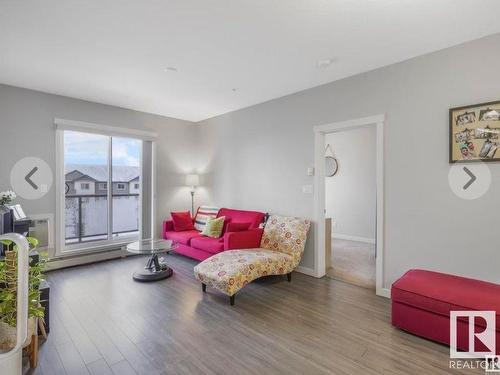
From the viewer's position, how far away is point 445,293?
7.07 ft

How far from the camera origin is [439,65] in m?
2.71

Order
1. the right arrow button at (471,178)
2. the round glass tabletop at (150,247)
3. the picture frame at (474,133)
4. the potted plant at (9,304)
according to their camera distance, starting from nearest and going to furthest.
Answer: the potted plant at (9,304), the picture frame at (474,133), the right arrow button at (471,178), the round glass tabletop at (150,247)

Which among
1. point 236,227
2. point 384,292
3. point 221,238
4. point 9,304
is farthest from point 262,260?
point 9,304

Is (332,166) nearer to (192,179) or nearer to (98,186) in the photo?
(192,179)

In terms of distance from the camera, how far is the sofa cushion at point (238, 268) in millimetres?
2859

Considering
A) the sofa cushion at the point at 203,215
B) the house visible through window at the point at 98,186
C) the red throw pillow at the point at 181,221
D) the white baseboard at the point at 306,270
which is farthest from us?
the sofa cushion at the point at 203,215

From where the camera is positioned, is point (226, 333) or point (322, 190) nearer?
point (226, 333)

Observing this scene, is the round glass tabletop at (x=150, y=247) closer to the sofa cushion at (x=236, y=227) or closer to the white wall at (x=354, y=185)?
the sofa cushion at (x=236, y=227)

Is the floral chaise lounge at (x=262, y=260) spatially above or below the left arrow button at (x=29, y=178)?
below

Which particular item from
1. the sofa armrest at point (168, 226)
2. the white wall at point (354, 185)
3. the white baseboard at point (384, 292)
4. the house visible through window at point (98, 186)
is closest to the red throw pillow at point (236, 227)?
the sofa armrest at point (168, 226)

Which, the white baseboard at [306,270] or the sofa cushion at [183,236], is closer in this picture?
the white baseboard at [306,270]

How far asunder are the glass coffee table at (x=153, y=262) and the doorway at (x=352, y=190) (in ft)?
10.3

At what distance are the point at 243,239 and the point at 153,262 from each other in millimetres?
1456

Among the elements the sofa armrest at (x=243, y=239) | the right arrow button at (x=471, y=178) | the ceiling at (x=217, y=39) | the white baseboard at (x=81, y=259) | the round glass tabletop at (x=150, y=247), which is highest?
the ceiling at (x=217, y=39)
